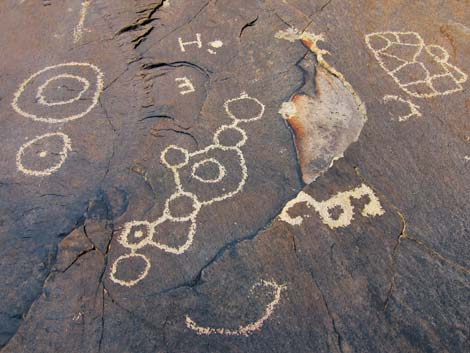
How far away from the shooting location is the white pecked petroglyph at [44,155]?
2693 mm

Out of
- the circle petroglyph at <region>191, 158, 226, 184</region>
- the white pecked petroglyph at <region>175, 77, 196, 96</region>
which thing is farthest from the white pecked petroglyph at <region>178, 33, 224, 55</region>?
the circle petroglyph at <region>191, 158, 226, 184</region>

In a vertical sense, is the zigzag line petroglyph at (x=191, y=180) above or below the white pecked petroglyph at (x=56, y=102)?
below

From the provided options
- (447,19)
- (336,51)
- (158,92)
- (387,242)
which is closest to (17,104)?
(158,92)

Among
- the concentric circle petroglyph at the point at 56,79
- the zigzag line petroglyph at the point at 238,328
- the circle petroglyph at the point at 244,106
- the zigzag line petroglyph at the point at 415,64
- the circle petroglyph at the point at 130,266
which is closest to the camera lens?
the zigzag line petroglyph at the point at 238,328

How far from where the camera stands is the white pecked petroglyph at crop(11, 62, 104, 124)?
3.01m

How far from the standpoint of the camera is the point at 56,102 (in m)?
3.09

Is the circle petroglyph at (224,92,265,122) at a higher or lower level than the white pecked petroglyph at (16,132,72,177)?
lower

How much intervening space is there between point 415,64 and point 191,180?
1848 millimetres

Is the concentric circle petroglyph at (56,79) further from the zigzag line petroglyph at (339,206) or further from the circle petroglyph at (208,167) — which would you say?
the zigzag line petroglyph at (339,206)

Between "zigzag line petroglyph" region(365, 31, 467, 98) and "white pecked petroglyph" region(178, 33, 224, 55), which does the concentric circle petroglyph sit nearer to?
"white pecked petroglyph" region(178, 33, 224, 55)

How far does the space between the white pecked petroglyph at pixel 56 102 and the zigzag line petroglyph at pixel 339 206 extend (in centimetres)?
146

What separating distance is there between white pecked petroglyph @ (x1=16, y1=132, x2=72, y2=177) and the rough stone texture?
0.02 metres

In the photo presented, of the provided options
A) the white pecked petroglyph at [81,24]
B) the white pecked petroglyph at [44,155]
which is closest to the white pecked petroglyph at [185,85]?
the white pecked petroglyph at [44,155]

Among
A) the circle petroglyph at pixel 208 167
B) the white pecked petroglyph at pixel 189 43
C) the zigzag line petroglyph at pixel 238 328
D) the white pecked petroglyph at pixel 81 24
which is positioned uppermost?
the white pecked petroglyph at pixel 81 24
